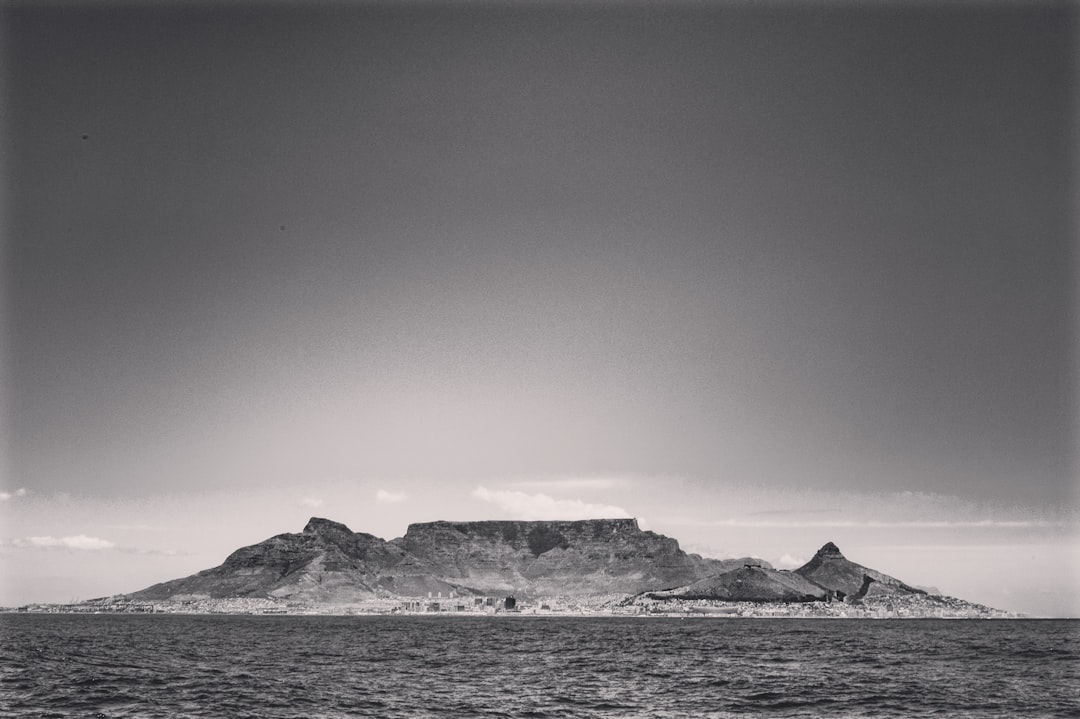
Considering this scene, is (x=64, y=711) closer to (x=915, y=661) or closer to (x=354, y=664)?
(x=354, y=664)

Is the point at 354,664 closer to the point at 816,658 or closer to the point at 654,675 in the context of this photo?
the point at 654,675

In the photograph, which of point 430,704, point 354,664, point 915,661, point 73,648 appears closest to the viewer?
point 430,704

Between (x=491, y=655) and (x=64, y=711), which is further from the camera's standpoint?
(x=491, y=655)

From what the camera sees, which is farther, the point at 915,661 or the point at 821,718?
the point at 915,661

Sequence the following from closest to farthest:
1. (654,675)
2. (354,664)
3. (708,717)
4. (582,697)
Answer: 1. (708,717)
2. (582,697)
3. (654,675)
4. (354,664)

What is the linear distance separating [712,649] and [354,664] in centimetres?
5142

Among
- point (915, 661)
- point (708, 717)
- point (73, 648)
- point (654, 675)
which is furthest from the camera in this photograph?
point (73, 648)

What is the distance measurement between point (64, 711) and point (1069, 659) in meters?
104

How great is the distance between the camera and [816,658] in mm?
97188

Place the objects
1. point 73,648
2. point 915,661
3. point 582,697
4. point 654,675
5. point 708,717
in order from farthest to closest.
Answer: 1. point 73,648
2. point 915,661
3. point 654,675
4. point 582,697
5. point 708,717

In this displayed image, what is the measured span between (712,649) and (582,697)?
6084 cm

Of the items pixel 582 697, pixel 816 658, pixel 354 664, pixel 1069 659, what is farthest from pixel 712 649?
pixel 582 697

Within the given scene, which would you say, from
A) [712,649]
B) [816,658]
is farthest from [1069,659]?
[712,649]

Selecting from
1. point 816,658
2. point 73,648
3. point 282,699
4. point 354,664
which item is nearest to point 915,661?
point 816,658
